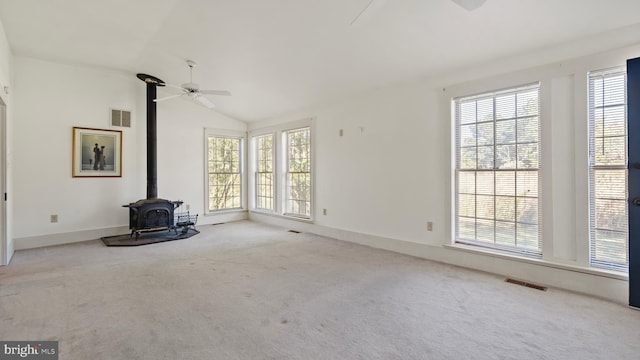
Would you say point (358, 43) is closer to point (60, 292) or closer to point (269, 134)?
point (269, 134)

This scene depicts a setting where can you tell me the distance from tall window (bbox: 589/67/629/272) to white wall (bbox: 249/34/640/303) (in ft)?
0.30

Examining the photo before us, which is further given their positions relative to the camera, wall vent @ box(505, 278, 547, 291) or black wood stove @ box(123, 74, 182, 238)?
black wood stove @ box(123, 74, 182, 238)

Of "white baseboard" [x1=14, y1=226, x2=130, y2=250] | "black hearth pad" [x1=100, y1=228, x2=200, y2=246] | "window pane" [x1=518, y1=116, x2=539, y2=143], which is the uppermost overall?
"window pane" [x1=518, y1=116, x2=539, y2=143]

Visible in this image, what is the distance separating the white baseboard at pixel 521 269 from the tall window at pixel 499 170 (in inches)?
6.4

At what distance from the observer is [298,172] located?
607cm

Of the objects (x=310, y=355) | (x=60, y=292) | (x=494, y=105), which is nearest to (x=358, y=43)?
(x=494, y=105)

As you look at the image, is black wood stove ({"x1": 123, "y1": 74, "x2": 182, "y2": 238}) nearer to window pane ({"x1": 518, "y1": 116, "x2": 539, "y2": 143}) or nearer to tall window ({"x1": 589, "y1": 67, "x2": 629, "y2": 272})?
window pane ({"x1": 518, "y1": 116, "x2": 539, "y2": 143})

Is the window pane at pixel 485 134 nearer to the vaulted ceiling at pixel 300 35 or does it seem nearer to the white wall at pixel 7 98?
the vaulted ceiling at pixel 300 35

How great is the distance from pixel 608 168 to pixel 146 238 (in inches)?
254

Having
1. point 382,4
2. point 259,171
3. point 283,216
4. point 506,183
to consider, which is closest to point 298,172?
point 283,216

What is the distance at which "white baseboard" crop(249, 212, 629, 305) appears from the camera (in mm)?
2674

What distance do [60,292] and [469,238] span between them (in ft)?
15.0

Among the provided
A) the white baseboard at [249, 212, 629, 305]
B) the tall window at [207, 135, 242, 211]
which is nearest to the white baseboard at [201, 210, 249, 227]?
the tall window at [207, 135, 242, 211]

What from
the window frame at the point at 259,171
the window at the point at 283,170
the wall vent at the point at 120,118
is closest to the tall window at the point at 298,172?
the window at the point at 283,170
